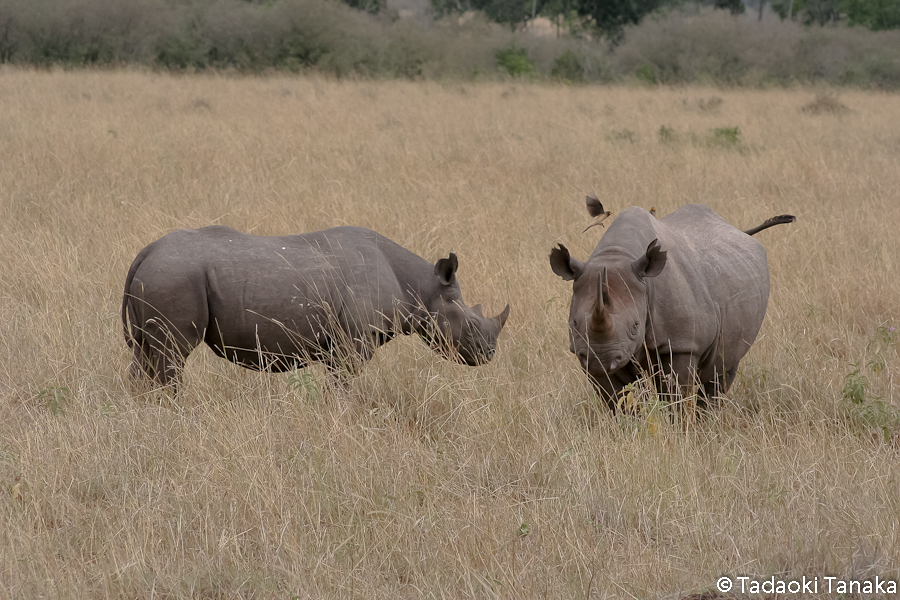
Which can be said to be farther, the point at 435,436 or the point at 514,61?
the point at 514,61

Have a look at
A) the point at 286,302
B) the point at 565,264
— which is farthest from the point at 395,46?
the point at 565,264

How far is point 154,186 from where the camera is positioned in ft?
27.3

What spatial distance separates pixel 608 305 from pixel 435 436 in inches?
44.1

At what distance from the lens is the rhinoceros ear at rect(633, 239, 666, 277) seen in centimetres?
316

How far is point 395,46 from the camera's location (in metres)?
27.4

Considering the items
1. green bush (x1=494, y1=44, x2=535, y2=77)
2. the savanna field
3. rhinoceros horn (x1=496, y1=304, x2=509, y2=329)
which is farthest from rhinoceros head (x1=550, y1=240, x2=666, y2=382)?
green bush (x1=494, y1=44, x2=535, y2=77)

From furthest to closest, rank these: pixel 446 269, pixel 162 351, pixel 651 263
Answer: pixel 446 269
pixel 162 351
pixel 651 263

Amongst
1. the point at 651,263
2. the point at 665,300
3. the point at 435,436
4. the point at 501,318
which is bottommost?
the point at 435,436

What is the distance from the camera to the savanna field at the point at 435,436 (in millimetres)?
2689

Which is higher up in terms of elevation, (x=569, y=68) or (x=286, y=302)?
(x=286, y=302)

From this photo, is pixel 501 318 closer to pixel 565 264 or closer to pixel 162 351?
pixel 565 264

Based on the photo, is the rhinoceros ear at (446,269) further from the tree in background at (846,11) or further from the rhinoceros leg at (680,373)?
the tree in background at (846,11)

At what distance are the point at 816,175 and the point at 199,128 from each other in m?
7.70

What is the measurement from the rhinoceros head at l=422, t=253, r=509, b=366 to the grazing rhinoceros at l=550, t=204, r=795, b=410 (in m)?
0.83
